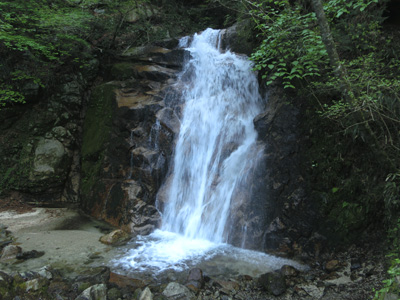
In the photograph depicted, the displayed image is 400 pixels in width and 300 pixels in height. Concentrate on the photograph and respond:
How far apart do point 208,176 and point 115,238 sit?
9.44 feet

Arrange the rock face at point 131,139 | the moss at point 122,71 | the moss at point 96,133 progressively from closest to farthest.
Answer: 1. the rock face at point 131,139
2. the moss at point 96,133
3. the moss at point 122,71

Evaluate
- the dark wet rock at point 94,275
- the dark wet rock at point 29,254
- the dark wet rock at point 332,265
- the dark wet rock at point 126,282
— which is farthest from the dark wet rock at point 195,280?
the dark wet rock at point 29,254

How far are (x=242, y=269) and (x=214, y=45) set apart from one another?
29.6 feet

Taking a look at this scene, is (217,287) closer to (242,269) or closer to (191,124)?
(242,269)

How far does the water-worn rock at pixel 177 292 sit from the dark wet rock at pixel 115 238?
2385 mm

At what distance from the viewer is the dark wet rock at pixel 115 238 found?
20.3 ft

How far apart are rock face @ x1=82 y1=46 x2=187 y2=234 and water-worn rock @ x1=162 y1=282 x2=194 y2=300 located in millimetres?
2712

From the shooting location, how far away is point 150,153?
26.2 ft

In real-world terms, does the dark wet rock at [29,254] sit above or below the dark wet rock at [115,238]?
below

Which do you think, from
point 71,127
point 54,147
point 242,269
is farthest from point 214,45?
point 242,269

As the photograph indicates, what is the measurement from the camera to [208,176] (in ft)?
24.0

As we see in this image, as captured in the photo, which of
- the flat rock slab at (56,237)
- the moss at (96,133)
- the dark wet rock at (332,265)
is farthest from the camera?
the moss at (96,133)

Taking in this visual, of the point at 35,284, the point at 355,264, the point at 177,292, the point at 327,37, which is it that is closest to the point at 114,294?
the point at 177,292

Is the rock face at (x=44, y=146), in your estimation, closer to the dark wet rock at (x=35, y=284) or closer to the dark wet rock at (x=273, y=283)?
the dark wet rock at (x=35, y=284)
